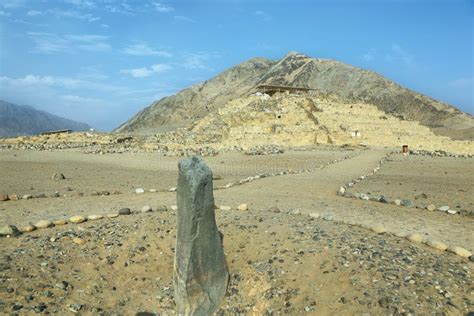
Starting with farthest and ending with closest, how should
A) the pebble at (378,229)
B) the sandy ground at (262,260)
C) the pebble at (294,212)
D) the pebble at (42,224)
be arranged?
the pebble at (294,212) < the pebble at (42,224) < the pebble at (378,229) < the sandy ground at (262,260)

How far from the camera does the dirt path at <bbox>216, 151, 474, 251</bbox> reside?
8195 millimetres

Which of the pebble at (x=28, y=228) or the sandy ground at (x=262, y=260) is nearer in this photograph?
the sandy ground at (x=262, y=260)

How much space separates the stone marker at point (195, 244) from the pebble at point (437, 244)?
3.55m

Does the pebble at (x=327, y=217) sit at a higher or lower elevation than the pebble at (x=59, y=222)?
higher

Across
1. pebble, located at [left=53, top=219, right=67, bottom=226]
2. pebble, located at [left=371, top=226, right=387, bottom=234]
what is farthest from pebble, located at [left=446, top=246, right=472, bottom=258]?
pebble, located at [left=53, top=219, right=67, bottom=226]

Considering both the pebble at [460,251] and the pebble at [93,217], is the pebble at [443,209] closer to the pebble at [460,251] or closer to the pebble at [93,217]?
the pebble at [460,251]

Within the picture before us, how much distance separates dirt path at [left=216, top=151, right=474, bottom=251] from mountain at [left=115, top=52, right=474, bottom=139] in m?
52.2

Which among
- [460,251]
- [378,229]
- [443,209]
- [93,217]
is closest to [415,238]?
[378,229]

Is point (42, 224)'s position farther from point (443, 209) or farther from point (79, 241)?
point (443, 209)

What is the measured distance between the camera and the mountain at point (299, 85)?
75938mm

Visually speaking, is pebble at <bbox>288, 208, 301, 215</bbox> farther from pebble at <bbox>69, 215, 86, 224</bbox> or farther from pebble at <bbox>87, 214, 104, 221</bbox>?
pebble at <bbox>69, 215, 86, 224</bbox>

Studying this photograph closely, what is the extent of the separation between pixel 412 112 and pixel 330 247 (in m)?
76.6

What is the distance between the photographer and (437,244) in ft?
22.7

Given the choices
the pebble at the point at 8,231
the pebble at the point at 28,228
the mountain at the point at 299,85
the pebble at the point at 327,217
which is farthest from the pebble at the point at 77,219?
the mountain at the point at 299,85
